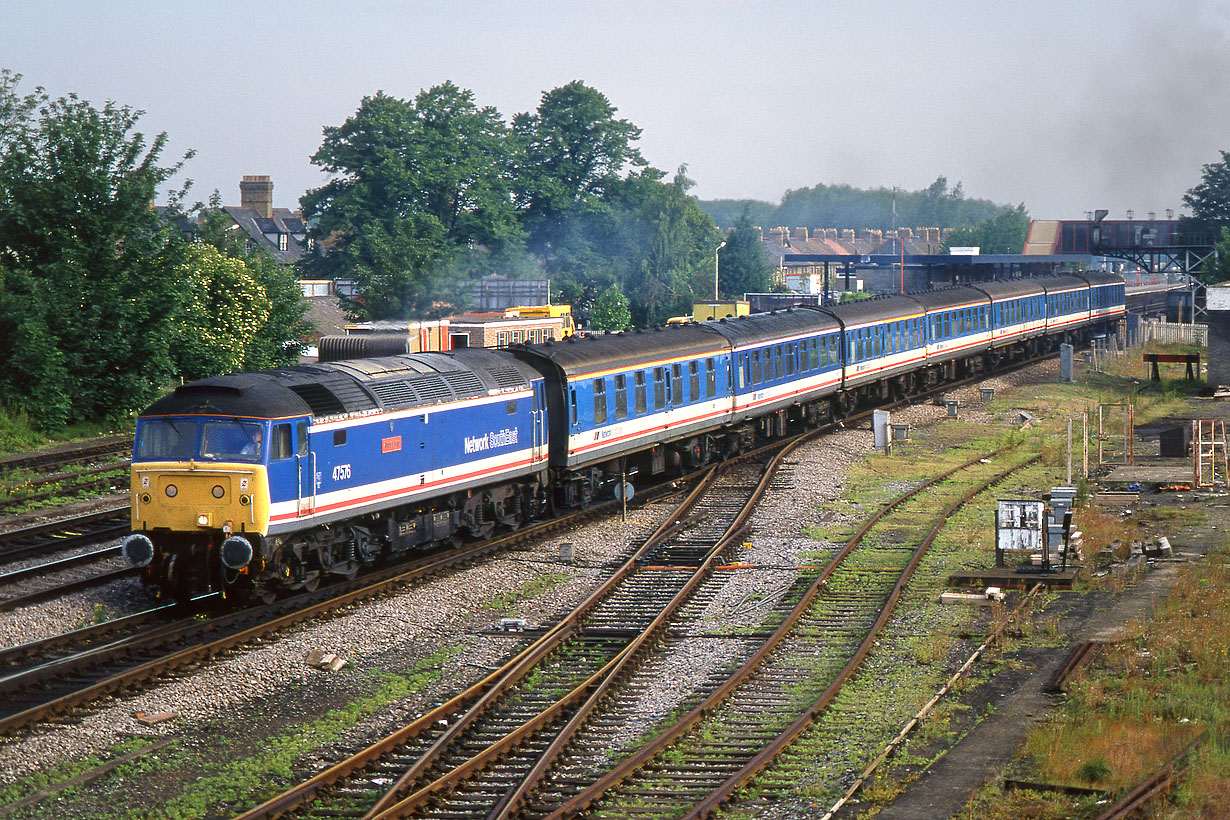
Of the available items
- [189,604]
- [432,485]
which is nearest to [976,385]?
[432,485]

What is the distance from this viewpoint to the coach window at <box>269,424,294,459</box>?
1808cm

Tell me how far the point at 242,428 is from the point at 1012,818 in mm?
11165

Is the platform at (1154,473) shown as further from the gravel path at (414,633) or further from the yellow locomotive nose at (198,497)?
the yellow locomotive nose at (198,497)

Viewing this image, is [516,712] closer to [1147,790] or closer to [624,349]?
[1147,790]

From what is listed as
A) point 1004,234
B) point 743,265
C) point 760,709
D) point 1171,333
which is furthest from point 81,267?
point 1004,234

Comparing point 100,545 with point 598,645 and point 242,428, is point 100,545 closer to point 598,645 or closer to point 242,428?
point 242,428

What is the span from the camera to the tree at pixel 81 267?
3509 cm

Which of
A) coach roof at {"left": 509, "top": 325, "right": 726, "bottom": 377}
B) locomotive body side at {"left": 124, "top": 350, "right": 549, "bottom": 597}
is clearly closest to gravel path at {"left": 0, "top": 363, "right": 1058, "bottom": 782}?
locomotive body side at {"left": 124, "top": 350, "right": 549, "bottom": 597}

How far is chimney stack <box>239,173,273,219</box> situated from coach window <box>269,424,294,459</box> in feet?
280

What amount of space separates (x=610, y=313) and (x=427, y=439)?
56.1m

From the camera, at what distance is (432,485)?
21.6m

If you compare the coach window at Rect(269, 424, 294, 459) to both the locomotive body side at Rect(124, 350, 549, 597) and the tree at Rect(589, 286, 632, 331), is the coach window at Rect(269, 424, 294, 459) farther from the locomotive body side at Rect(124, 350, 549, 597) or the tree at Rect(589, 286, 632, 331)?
the tree at Rect(589, 286, 632, 331)

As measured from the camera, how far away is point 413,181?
7662cm

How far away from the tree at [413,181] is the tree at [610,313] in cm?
760
